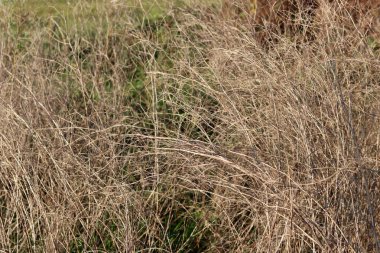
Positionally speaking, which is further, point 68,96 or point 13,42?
point 13,42

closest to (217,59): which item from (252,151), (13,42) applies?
(252,151)

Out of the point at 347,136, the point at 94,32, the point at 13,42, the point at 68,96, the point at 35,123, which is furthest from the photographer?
the point at 94,32

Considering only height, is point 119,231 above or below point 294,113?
below

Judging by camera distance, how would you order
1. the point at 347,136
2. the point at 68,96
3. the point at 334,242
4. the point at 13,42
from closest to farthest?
1. the point at 334,242
2. the point at 347,136
3. the point at 68,96
4. the point at 13,42

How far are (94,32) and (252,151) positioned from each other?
2.38 meters

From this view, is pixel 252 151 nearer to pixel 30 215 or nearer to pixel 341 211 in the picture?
pixel 341 211

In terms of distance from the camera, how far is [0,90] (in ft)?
12.4

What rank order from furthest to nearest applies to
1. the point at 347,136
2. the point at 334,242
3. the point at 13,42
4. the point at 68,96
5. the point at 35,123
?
the point at 13,42 → the point at 68,96 → the point at 35,123 → the point at 347,136 → the point at 334,242

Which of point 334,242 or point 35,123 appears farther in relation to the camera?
point 35,123

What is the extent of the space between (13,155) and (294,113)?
1082mm

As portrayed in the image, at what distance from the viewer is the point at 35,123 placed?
3709mm

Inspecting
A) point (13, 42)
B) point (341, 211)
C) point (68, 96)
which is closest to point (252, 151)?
point (341, 211)

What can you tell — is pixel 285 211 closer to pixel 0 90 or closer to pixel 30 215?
pixel 30 215

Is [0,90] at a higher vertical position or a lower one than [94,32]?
higher
